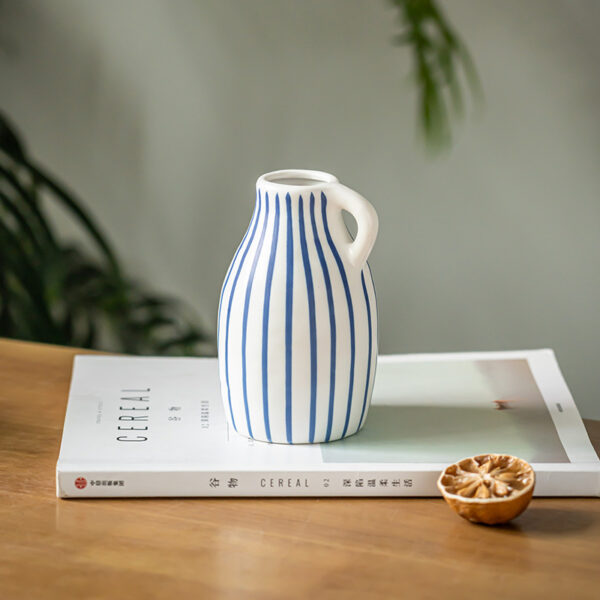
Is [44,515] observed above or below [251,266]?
below

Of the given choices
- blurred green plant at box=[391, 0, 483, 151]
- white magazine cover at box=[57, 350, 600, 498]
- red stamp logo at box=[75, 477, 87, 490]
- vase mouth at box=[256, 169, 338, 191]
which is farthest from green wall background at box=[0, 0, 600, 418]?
red stamp logo at box=[75, 477, 87, 490]

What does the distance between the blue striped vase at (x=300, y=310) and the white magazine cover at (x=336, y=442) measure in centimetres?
3

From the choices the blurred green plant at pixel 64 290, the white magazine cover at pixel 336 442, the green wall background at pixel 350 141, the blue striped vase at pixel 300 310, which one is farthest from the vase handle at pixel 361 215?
the green wall background at pixel 350 141

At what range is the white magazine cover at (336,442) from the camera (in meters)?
0.58

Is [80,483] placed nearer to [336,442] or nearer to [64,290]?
[336,442]

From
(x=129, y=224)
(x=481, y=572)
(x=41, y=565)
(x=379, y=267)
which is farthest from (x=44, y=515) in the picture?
(x=129, y=224)

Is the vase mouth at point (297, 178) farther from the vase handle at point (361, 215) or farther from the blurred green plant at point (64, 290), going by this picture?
the blurred green plant at point (64, 290)

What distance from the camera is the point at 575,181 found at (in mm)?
1345

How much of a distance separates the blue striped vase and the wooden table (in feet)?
0.22

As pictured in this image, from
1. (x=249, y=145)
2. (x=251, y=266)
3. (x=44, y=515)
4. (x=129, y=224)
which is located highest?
(x=251, y=266)

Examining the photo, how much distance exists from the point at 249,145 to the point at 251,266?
3.05 ft

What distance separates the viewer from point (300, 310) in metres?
0.59

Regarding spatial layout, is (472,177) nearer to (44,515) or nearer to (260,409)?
(260,409)

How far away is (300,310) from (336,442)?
0.33ft
